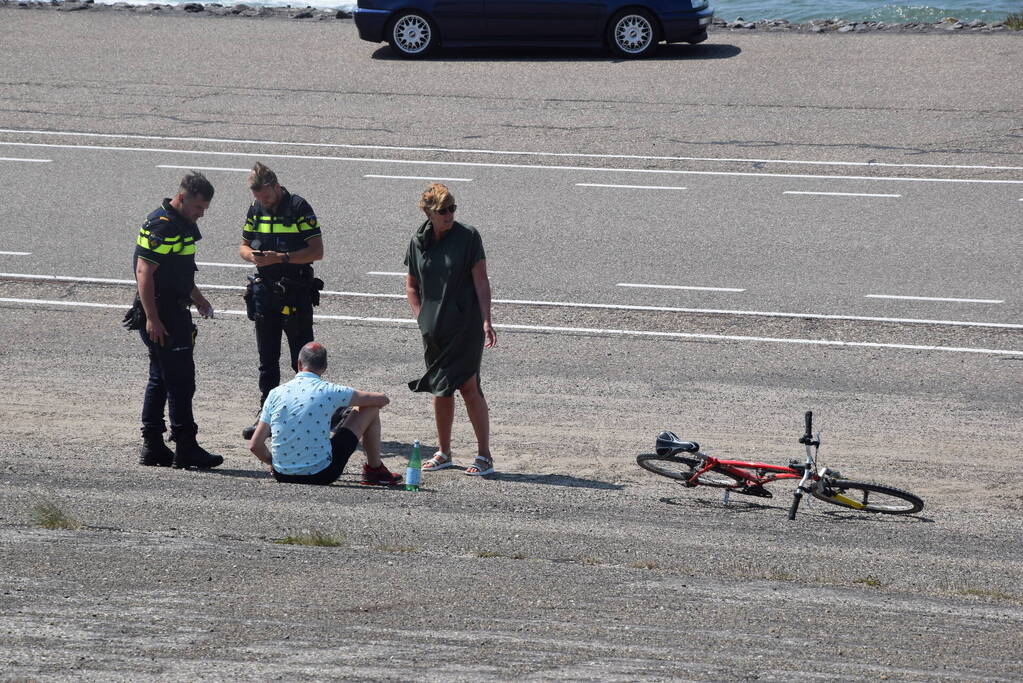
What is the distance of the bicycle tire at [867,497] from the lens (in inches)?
308

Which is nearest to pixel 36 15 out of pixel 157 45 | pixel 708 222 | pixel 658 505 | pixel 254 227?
pixel 157 45

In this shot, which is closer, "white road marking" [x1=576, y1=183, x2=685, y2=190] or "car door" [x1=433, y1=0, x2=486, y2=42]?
"white road marking" [x1=576, y1=183, x2=685, y2=190]

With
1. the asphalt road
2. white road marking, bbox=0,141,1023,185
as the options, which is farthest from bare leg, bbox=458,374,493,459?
white road marking, bbox=0,141,1023,185

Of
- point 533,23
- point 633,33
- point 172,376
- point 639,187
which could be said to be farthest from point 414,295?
point 633,33

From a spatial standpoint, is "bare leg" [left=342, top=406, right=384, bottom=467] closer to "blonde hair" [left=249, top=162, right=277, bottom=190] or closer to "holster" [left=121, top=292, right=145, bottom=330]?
"holster" [left=121, top=292, right=145, bottom=330]

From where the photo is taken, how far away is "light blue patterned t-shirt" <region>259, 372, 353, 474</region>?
7949 millimetres

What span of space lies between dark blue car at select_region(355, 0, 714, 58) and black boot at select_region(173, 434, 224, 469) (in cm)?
1400

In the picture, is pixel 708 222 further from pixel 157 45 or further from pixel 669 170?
pixel 157 45

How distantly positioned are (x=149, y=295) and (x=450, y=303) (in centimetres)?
199

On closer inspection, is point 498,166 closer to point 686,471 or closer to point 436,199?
point 436,199

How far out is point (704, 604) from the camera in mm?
6086

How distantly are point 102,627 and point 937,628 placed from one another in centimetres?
374

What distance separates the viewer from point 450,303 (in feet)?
27.7

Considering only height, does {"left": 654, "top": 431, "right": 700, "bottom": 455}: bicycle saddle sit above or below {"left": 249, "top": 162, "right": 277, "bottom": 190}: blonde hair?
below
